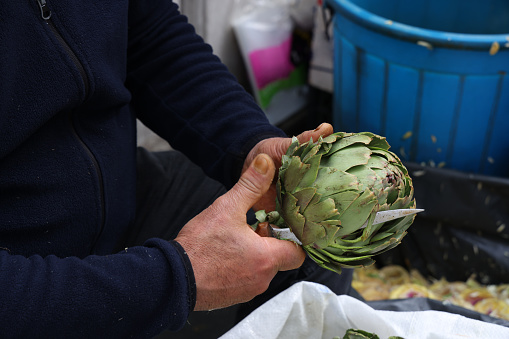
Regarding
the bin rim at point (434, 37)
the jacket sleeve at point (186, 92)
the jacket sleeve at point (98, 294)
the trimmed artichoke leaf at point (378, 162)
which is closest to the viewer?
the jacket sleeve at point (98, 294)

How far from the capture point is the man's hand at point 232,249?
29.9 inches

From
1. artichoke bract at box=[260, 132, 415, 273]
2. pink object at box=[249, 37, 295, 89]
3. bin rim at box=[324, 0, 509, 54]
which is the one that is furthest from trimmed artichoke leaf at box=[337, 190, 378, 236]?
pink object at box=[249, 37, 295, 89]

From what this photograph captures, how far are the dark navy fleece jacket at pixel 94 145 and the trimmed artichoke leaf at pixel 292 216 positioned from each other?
6.1 inches

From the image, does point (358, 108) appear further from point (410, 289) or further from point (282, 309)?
point (282, 309)

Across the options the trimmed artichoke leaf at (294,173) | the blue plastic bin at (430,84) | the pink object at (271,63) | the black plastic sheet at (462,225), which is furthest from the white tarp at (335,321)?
the pink object at (271,63)

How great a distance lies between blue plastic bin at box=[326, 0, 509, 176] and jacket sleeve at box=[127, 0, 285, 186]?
0.56m

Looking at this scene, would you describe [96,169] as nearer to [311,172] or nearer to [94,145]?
[94,145]

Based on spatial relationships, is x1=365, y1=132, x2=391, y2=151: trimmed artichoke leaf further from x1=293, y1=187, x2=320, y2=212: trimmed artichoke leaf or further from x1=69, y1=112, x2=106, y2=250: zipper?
x1=69, y1=112, x2=106, y2=250: zipper

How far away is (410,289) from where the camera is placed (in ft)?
4.85

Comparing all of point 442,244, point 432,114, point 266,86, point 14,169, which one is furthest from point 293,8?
point 14,169

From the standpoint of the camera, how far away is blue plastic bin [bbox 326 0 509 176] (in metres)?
1.39

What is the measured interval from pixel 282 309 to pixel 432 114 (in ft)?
2.75

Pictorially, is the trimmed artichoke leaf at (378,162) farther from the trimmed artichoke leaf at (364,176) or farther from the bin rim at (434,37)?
the bin rim at (434,37)

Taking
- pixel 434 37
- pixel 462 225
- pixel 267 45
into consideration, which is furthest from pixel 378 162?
pixel 267 45
